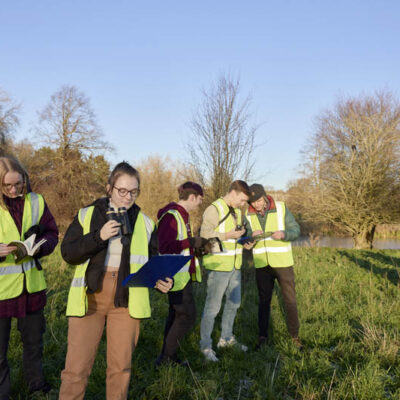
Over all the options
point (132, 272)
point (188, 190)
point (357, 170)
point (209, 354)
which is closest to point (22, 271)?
point (132, 272)

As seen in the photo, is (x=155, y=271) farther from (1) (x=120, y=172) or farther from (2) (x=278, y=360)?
(2) (x=278, y=360)

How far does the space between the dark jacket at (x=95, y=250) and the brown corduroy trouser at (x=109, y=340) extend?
0.25ft

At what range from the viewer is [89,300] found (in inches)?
97.5

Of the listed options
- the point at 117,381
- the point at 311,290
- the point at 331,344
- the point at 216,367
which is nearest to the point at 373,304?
the point at 311,290

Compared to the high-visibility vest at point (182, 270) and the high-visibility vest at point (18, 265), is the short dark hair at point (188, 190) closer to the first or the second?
the high-visibility vest at point (182, 270)

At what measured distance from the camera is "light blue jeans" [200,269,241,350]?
428 centimetres

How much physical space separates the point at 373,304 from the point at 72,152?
89.8 ft

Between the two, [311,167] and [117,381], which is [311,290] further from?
[311,167]

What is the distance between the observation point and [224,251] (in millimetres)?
4402

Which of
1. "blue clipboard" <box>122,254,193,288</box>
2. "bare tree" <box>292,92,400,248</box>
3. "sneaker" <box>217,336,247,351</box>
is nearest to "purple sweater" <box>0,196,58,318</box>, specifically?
"blue clipboard" <box>122,254,193,288</box>

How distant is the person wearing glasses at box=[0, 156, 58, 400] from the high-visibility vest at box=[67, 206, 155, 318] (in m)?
0.89

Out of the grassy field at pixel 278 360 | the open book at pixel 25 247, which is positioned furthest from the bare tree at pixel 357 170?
the open book at pixel 25 247

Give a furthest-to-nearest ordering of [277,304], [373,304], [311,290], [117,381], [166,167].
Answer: [166,167] → [311,290] → [277,304] → [373,304] → [117,381]

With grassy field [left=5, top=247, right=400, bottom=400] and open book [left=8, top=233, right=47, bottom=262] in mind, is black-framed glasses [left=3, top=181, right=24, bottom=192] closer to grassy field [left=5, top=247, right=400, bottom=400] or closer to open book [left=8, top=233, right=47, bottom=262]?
open book [left=8, top=233, right=47, bottom=262]
